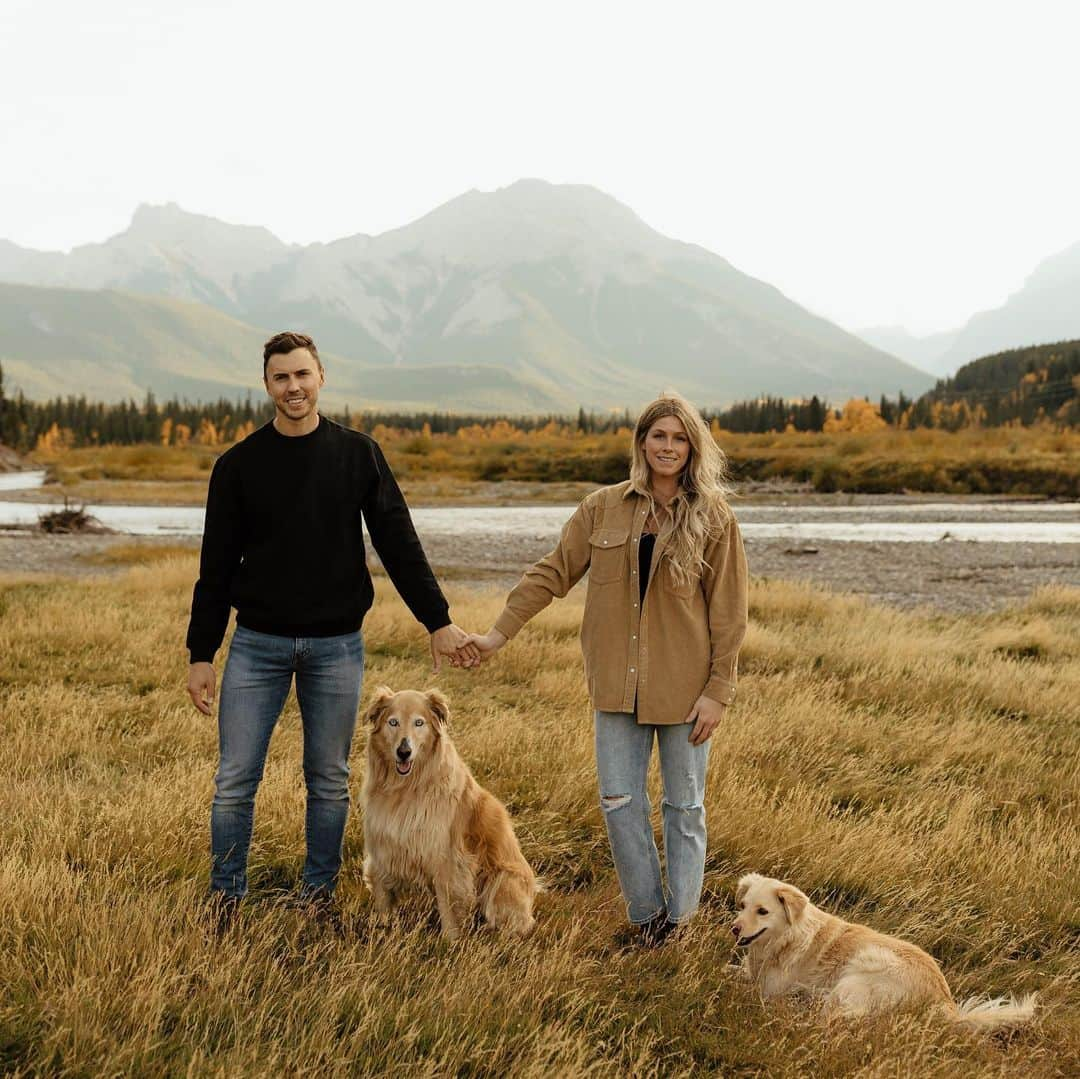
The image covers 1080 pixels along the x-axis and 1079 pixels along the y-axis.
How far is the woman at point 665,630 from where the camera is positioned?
443cm

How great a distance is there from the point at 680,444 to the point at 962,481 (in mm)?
63155

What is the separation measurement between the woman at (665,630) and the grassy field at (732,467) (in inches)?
2030

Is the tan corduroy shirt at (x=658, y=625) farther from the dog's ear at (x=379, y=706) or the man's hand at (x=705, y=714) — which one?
the dog's ear at (x=379, y=706)

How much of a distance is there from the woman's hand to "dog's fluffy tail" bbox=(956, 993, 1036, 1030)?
2515mm

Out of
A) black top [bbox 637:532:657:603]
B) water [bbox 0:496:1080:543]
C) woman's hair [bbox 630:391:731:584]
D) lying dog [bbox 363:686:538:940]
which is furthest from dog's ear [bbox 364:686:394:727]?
water [bbox 0:496:1080:543]

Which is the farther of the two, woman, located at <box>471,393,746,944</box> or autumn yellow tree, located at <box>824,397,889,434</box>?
autumn yellow tree, located at <box>824,397,889,434</box>

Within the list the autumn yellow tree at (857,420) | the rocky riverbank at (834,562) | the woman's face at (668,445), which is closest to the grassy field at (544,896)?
the woman's face at (668,445)

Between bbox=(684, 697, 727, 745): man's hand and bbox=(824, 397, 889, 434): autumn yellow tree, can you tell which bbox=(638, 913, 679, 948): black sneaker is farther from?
bbox=(824, 397, 889, 434): autumn yellow tree

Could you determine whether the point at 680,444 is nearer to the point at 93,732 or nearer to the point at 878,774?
the point at 878,774

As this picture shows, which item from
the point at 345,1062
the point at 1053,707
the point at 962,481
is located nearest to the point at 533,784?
the point at 345,1062

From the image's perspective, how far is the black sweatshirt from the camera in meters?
4.37

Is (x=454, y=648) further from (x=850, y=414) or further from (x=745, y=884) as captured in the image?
(x=850, y=414)

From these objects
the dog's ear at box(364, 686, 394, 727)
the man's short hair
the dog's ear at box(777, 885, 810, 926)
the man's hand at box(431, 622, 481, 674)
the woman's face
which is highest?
the man's short hair

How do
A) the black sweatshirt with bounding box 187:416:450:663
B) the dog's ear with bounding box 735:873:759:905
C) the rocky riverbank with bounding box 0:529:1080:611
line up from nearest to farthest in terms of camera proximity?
the black sweatshirt with bounding box 187:416:450:663 < the dog's ear with bounding box 735:873:759:905 < the rocky riverbank with bounding box 0:529:1080:611
